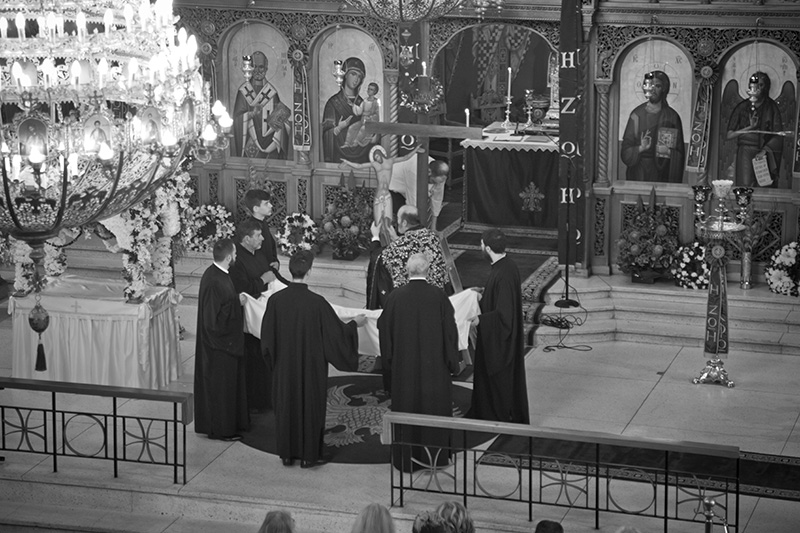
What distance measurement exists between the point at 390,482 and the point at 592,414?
2.95 metres

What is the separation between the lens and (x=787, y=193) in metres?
17.2

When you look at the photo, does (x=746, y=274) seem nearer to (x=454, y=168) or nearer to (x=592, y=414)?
(x=592, y=414)

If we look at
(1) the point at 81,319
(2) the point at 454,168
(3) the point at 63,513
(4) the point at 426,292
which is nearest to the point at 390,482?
(4) the point at 426,292

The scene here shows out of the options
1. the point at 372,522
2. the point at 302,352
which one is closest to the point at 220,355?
the point at 302,352

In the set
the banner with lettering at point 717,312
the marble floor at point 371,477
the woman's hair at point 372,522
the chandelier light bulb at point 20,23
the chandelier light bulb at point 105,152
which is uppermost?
the chandelier light bulb at point 20,23

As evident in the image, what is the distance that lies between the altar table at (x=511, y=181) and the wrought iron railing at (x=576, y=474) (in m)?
7.64

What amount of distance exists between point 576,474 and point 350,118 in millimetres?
8092

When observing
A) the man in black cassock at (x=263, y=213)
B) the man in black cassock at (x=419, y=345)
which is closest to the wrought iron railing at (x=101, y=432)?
the man in black cassock at (x=263, y=213)

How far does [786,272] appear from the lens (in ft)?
55.2

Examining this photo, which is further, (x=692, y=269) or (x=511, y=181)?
(x=511, y=181)

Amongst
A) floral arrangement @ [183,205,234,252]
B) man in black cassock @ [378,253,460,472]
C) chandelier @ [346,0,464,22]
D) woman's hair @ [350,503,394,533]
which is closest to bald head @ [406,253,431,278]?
man in black cassock @ [378,253,460,472]

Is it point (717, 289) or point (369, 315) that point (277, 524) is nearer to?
point (369, 315)

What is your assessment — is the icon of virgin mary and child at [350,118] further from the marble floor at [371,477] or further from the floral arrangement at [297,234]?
the marble floor at [371,477]

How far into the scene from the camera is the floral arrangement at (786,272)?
1677 cm
